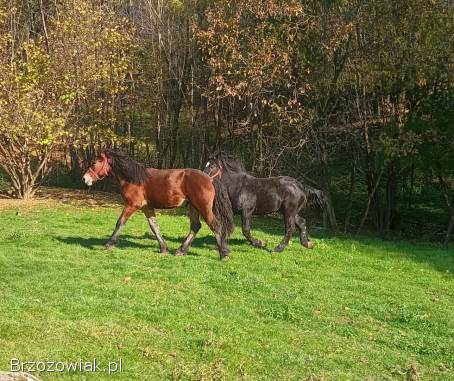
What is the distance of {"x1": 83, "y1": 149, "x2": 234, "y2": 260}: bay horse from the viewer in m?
11.2

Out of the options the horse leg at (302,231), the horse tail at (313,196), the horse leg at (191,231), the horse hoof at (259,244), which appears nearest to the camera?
the horse leg at (191,231)

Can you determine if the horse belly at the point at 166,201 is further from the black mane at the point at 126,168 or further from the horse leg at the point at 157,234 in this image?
the black mane at the point at 126,168

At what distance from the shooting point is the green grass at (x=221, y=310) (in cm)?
639

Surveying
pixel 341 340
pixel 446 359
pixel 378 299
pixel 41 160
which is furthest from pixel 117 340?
pixel 41 160

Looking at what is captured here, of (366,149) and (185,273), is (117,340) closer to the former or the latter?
(185,273)

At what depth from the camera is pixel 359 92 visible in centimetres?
1853

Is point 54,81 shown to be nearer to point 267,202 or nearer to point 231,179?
point 231,179

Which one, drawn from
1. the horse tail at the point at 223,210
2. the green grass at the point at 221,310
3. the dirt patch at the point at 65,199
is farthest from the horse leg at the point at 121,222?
the dirt patch at the point at 65,199

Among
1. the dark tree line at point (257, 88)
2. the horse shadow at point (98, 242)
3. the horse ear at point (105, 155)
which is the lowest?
the horse shadow at point (98, 242)

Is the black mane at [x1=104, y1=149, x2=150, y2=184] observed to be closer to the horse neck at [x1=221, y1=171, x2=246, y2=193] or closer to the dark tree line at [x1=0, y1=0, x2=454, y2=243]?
the horse neck at [x1=221, y1=171, x2=246, y2=193]

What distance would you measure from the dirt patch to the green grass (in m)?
5.99

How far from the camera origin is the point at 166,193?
37.2 ft

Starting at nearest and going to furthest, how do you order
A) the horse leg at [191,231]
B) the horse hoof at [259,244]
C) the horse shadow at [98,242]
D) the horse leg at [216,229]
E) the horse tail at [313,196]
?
1. the horse leg at [216,229]
2. the horse leg at [191,231]
3. the horse shadow at [98,242]
4. the horse hoof at [259,244]
5. the horse tail at [313,196]

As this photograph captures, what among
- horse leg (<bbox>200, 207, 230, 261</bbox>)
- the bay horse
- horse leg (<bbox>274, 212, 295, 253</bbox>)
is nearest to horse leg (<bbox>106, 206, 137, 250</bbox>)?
the bay horse
